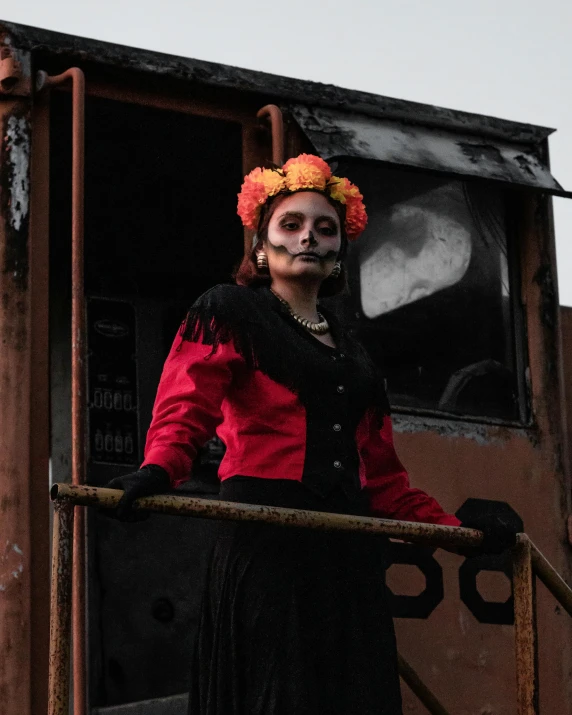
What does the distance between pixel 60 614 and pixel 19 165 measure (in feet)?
6.56

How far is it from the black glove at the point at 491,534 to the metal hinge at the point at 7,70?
213 cm

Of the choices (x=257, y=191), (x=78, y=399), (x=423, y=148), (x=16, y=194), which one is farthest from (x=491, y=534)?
(x=423, y=148)

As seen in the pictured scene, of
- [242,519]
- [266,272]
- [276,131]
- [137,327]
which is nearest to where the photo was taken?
[242,519]

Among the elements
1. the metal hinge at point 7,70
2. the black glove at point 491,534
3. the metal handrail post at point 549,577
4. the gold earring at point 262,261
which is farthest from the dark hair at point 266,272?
the metal hinge at point 7,70

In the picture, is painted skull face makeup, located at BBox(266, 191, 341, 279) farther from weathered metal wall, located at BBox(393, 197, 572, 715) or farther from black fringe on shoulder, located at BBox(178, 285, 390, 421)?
weathered metal wall, located at BBox(393, 197, 572, 715)

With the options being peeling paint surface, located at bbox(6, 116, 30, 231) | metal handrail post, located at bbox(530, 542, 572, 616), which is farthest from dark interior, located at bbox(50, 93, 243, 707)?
metal handrail post, located at bbox(530, 542, 572, 616)

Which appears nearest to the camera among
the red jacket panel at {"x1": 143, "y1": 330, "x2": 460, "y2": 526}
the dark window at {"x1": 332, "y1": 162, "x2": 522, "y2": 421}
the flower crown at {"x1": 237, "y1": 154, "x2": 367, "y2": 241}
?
the red jacket panel at {"x1": 143, "y1": 330, "x2": 460, "y2": 526}

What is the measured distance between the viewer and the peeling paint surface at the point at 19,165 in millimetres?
4465

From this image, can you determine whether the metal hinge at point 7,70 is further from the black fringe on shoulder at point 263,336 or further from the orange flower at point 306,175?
A: the black fringe on shoulder at point 263,336

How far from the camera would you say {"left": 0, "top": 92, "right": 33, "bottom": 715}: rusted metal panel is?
13.5 feet

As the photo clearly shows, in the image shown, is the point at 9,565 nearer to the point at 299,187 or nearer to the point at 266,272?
the point at 266,272

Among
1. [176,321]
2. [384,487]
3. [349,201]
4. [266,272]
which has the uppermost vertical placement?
[176,321]

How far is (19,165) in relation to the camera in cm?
450

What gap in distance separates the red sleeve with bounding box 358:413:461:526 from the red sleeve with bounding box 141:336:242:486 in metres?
0.44
